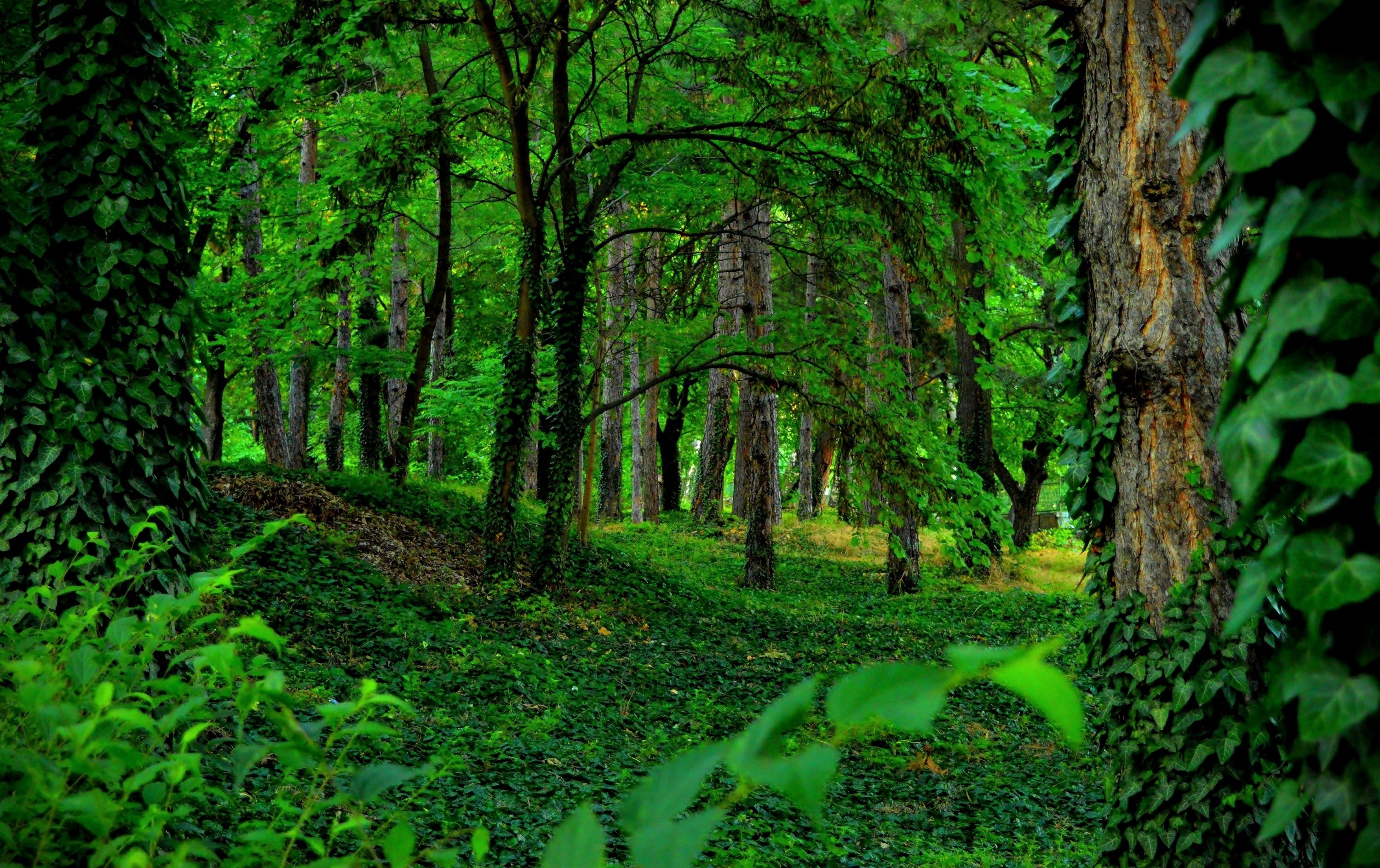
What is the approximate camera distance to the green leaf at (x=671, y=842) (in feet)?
2.97

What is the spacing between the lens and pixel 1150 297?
4.10 metres

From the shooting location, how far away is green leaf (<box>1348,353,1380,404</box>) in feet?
4.45

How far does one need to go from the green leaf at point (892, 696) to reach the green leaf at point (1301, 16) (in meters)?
1.15

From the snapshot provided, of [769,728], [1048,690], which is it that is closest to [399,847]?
[769,728]

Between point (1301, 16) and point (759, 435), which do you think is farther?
point (759, 435)

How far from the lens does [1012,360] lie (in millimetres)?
24828

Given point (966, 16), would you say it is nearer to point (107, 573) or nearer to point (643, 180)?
point (643, 180)

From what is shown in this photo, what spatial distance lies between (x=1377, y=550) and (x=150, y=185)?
5.26 m

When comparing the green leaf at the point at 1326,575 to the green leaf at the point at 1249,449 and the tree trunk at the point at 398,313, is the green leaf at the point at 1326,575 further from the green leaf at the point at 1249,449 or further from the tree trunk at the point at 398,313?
the tree trunk at the point at 398,313

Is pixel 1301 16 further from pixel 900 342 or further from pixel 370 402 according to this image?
pixel 370 402

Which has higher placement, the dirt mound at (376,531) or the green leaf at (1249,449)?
the green leaf at (1249,449)

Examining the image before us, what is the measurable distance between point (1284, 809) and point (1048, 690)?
959mm

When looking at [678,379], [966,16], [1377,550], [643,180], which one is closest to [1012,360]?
[678,379]

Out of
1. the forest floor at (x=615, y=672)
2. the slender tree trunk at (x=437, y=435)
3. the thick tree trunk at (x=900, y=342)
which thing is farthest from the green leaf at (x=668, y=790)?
the slender tree trunk at (x=437, y=435)
